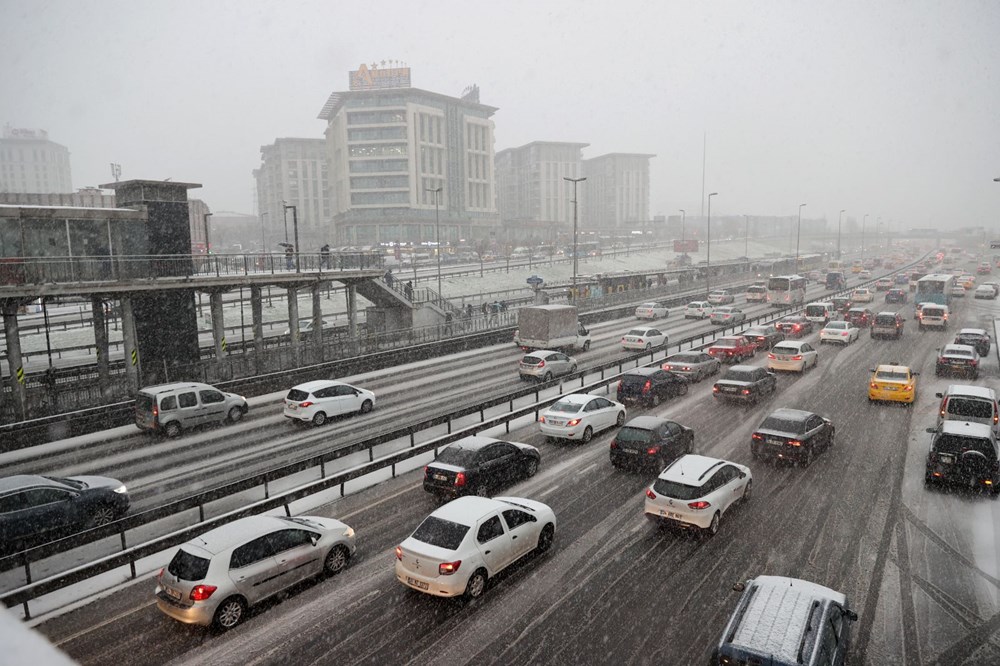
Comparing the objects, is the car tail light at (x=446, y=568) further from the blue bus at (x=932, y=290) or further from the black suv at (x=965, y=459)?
the blue bus at (x=932, y=290)

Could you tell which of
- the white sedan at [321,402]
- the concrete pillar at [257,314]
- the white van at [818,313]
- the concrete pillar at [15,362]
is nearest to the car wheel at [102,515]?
the white sedan at [321,402]

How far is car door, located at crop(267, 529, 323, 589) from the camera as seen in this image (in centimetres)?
1052

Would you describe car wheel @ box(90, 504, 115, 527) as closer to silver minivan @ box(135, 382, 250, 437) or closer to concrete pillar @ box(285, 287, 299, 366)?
silver minivan @ box(135, 382, 250, 437)

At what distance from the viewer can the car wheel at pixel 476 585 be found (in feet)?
33.9

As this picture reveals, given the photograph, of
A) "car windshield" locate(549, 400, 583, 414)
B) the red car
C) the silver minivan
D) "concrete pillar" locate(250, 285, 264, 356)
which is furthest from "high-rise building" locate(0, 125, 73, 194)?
"car windshield" locate(549, 400, 583, 414)

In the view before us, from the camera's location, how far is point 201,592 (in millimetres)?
9453

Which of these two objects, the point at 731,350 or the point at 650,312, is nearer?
the point at 731,350

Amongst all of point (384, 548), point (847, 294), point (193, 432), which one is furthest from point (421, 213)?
point (384, 548)

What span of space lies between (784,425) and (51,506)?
55.4 ft

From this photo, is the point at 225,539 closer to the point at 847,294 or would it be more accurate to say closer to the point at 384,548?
the point at 384,548

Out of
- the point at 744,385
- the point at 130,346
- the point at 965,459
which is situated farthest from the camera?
the point at 130,346

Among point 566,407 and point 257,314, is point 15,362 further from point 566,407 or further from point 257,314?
point 566,407

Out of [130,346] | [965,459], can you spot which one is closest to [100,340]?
[130,346]

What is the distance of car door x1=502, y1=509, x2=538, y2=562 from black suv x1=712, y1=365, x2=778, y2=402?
1399cm
